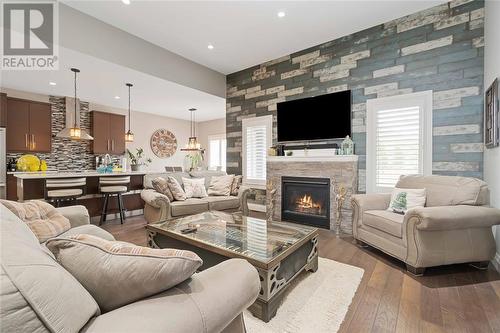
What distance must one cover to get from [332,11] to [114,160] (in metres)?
6.57

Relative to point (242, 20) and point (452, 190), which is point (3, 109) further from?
point (452, 190)

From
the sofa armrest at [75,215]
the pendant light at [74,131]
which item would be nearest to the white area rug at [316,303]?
the sofa armrest at [75,215]

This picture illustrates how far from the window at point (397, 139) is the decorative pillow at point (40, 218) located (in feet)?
13.0

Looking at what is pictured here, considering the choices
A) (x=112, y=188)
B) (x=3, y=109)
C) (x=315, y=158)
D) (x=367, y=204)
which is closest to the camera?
Answer: (x=367, y=204)

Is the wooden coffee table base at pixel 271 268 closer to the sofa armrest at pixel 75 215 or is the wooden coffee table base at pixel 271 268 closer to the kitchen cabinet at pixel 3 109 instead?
the sofa armrest at pixel 75 215

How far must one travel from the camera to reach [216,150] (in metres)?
9.12

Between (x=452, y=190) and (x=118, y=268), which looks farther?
(x=452, y=190)

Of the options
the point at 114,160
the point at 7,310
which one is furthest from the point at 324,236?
the point at 114,160

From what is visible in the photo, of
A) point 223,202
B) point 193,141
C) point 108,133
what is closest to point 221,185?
point 223,202

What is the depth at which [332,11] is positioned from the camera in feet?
11.0

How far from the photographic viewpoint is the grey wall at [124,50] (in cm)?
322

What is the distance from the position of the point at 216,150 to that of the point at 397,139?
21.8 feet

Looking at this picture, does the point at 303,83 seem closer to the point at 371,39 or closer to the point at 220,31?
the point at 371,39

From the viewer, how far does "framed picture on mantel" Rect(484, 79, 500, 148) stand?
243cm
